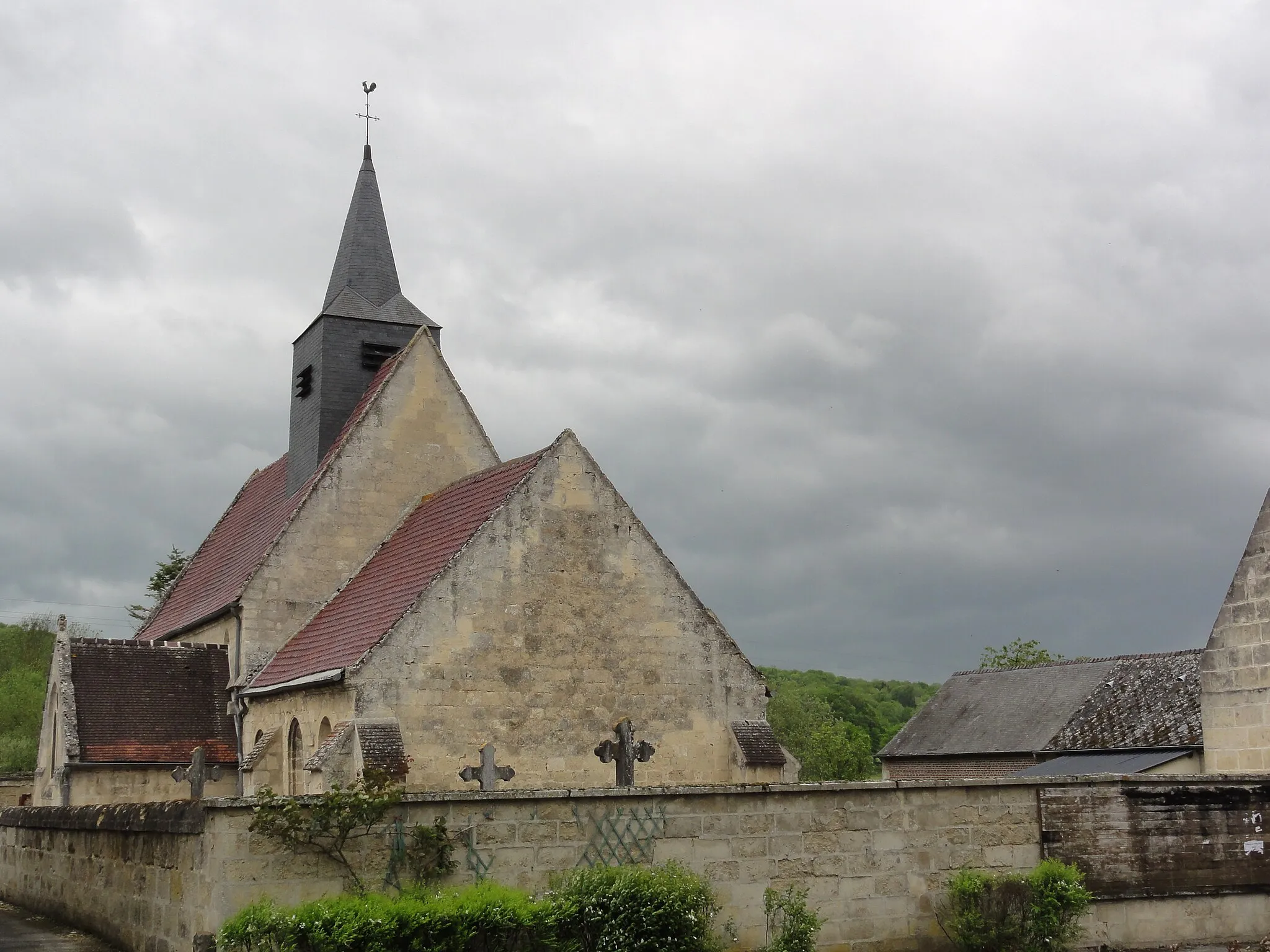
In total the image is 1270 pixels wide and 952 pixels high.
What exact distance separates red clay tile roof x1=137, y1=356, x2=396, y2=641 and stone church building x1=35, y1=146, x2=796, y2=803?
0.16m

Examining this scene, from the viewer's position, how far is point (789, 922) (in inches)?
472

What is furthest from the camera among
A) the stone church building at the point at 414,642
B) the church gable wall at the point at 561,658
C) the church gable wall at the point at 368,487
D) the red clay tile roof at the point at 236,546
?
the red clay tile roof at the point at 236,546

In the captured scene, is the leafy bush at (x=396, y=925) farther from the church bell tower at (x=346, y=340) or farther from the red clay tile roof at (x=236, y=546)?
the church bell tower at (x=346, y=340)

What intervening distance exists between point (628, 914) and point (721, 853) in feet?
5.60

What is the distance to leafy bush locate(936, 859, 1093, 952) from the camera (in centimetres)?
1267

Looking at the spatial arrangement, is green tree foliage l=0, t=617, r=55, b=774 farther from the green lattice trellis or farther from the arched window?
the green lattice trellis

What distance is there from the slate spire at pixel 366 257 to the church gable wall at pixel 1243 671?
17.4 meters

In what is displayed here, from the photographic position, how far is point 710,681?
20.0m

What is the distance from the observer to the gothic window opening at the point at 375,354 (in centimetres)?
2625

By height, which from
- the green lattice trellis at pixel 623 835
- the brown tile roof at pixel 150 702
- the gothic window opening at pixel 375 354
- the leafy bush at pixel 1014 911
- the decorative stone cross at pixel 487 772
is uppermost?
the gothic window opening at pixel 375 354

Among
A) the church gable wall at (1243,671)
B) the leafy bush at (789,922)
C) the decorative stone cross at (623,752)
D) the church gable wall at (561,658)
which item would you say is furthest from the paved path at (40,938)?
the church gable wall at (1243,671)

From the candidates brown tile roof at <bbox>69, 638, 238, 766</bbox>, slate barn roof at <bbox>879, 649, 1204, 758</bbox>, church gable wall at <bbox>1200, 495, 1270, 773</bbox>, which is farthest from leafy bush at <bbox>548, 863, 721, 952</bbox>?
slate barn roof at <bbox>879, 649, 1204, 758</bbox>

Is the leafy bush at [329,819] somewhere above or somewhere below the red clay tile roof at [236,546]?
below

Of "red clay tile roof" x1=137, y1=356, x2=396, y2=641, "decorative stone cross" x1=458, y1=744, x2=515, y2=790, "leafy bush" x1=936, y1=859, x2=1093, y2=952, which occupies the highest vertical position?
"red clay tile roof" x1=137, y1=356, x2=396, y2=641
